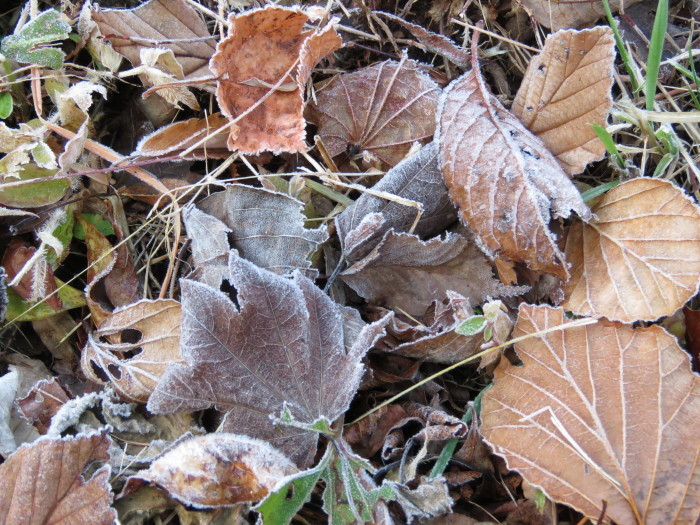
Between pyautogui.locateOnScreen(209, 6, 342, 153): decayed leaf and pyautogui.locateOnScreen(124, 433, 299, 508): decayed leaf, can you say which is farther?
pyautogui.locateOnScreen(209, 6, 342, 153): decayed leaf

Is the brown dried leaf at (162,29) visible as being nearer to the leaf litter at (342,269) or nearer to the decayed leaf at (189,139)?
the leaf litter at (342,269)

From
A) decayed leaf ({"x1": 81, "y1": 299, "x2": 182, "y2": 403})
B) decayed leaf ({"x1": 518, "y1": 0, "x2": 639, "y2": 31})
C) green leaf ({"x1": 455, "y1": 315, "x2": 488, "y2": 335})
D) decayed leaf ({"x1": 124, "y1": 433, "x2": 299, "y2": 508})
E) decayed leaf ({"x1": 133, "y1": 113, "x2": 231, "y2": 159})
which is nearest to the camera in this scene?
decayed leaf ({"x1": 124, "y1": 433, "x2": 299, "y2": 508})

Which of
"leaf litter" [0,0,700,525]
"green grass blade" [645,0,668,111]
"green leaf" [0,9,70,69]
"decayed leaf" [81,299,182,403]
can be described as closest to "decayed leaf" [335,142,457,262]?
"leaf litter" [0,0,700,525]

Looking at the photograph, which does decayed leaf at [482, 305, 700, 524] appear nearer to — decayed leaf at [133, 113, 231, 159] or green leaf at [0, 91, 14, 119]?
decayed leaf at [133, 113, 231, 159]

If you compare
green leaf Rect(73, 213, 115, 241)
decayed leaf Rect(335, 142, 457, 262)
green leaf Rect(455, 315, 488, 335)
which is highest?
decayed leaf Rect(335, 142, 457, 262)

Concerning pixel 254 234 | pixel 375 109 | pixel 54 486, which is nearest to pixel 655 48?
pixel 375 109

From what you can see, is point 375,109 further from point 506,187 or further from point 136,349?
point 136,349

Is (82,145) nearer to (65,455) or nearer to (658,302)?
(65,455)

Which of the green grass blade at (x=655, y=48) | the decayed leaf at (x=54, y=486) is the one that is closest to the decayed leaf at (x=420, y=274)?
the green grass blade at (x=655, y=48)
